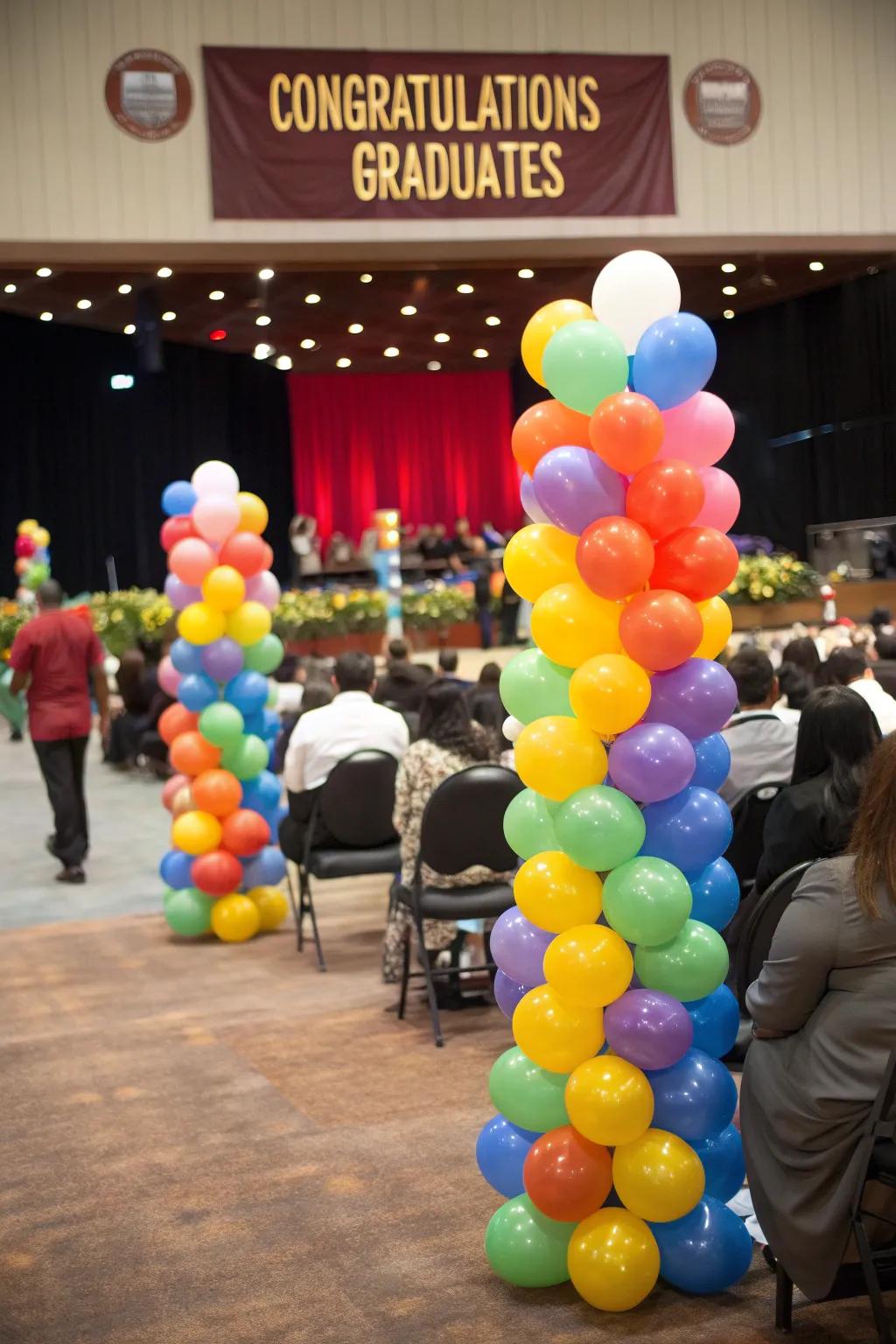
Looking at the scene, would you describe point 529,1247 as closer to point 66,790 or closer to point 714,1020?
point 714,1020

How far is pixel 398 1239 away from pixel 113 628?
1136 centimetres

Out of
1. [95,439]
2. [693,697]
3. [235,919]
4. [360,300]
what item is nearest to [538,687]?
[693,697]

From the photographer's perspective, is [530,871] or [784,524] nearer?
[530,871]

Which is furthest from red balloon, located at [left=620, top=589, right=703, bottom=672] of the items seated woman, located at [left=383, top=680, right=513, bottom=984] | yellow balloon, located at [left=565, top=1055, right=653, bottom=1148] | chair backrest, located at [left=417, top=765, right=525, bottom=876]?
seated woman, located at [left=383, top=680, right=513, bottom=984]

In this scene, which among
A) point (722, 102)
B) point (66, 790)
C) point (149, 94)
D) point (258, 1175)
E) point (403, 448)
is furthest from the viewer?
point (403, 448)

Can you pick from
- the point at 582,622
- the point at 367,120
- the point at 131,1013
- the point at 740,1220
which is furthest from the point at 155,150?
the point at 740,1220

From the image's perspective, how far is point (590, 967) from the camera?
2.88 meters

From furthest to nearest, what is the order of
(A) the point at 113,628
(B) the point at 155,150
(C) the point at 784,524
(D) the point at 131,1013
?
1. (C) the point at 784,524
2. (A) the point at 113,628
3. (B) the point at 155,150
4. (D) the point at 131,1013

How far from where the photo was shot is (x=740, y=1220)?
9.62ft

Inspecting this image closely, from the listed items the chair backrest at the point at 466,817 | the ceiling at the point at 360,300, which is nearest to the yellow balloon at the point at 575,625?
the chair backrest at the point at 466,817

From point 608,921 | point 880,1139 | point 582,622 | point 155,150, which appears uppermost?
point 155,150

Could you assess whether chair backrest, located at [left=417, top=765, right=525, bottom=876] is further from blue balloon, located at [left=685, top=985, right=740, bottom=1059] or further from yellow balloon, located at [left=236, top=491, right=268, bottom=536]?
yellow balloon, located at [left=236, top=491, right=268, bottom=536]

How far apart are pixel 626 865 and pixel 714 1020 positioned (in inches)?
14.8

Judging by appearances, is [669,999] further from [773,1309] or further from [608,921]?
[773,1309]
